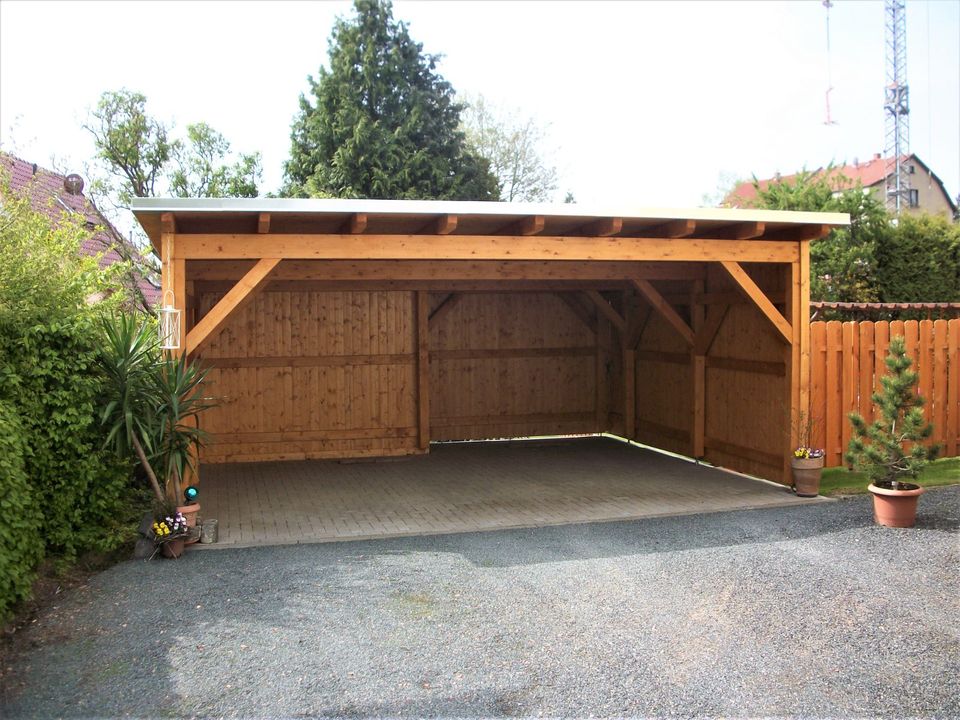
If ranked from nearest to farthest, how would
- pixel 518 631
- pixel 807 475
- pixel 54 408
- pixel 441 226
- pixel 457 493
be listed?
pixel 518 631 < pixel 54 408 < pixel 441 226 < pixel 807 475 < pixel 457 493

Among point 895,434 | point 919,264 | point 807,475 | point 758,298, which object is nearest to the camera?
point 895,434

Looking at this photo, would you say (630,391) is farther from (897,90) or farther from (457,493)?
(897,90)

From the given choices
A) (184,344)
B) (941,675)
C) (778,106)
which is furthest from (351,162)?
(778,106)

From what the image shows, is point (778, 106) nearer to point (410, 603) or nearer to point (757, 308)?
point (757, 308)

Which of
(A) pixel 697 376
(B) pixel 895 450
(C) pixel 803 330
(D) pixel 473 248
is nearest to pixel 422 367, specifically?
(A) pixel 697 376

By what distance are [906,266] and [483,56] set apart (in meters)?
20.7

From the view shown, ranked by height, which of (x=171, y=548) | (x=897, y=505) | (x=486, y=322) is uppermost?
(x=486, y=322)

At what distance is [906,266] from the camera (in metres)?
14.9

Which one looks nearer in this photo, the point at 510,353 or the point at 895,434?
the point at 895,434

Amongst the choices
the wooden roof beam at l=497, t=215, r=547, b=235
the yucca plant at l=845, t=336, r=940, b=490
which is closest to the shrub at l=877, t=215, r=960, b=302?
the yucca plant at l=845, t=336, r=940, b=490

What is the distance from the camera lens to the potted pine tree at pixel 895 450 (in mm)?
6625

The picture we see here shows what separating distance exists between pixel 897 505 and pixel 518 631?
3.77 metres

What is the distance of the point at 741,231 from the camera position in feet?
26.2

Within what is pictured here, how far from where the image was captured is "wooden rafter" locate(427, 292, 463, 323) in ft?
39.5
